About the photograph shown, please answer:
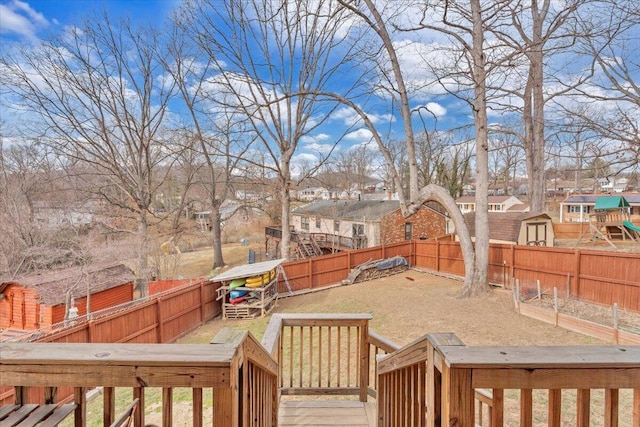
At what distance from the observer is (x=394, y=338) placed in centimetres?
730

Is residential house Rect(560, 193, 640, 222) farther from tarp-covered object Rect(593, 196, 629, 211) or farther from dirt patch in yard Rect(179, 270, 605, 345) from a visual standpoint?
dirt patch in yard Rect(179, 270, 605, 345)

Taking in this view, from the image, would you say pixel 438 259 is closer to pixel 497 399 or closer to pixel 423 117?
pixel 423 117

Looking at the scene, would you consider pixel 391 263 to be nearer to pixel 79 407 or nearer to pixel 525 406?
pixel 525 406

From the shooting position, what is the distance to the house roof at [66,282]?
10.8 metres

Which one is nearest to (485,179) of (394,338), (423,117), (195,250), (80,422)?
(423,117)

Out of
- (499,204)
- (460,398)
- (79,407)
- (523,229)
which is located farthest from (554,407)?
(499,204)

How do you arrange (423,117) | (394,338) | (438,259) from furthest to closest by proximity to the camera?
(438,259)
(423,117)
(394,338)

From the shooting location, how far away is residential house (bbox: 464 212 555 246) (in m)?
15.1

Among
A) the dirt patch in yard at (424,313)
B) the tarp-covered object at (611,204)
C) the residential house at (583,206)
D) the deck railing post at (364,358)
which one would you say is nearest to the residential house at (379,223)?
the dirt patch in yard at (424,313)

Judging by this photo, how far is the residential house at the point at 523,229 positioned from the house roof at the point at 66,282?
15.4 metres

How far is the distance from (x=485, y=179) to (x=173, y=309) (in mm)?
9810

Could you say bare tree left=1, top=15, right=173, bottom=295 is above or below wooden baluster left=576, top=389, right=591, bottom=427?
above

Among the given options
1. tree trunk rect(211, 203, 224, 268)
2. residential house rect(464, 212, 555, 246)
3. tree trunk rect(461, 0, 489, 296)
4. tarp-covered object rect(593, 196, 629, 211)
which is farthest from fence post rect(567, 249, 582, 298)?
tree trunk rect(211, 203, 224, 268)

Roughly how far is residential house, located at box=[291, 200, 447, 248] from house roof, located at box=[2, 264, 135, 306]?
1253cm
